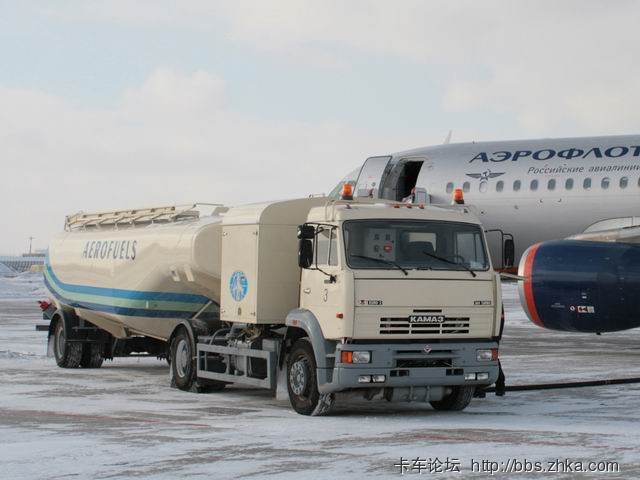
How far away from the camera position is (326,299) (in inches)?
575

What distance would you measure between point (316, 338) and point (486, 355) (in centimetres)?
221

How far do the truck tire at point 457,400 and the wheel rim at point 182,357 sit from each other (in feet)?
14.3

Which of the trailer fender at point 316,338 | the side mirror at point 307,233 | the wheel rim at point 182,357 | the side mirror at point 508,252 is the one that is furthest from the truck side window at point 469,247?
the wheel rim at point 182,357

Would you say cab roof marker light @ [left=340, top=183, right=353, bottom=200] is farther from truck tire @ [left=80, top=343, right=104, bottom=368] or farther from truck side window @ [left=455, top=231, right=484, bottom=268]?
truck tire @ [left=80, top=343, right=104, bottom=368]

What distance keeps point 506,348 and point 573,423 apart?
44.0ft

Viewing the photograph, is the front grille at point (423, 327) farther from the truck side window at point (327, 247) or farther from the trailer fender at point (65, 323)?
the trailer fender at point (65, 323)

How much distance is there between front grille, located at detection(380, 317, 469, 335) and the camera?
14320mm

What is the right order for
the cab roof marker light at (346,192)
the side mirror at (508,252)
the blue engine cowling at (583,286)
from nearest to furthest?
the cab roof marker light at (346,192), the side mirror at (508,252), the blue engine cowling at (583,286)

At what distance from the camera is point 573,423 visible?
13703 millimetres

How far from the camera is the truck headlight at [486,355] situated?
14.7 m

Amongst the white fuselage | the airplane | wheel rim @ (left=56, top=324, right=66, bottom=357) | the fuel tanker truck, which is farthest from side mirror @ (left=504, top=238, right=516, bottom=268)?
wheel rim @ (left=56, top=324, right=66, bottom=357)

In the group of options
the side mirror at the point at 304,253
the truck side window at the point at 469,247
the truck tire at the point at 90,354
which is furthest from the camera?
the truck tire at the point at 90,354

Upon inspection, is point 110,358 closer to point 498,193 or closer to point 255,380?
point 255,380

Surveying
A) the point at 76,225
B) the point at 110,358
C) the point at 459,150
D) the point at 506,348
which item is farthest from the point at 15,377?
the point at 459,150
